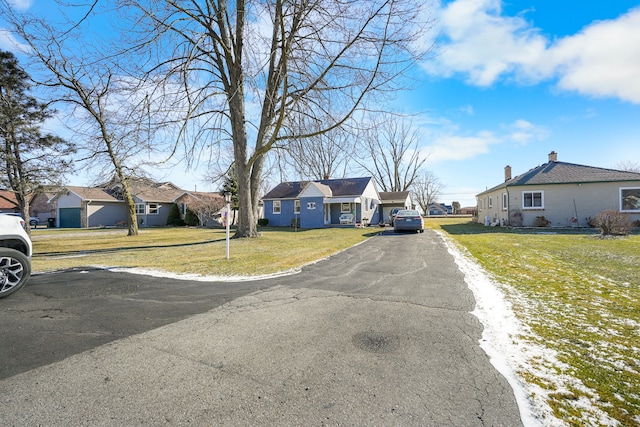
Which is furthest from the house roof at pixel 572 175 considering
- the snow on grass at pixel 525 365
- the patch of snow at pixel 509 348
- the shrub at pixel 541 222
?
the snow on grass at pixel 525 365

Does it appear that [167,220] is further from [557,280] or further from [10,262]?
[557,280]

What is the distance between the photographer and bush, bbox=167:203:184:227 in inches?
1404

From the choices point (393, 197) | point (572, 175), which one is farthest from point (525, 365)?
point (393, 197)

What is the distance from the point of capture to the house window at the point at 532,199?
1991 cm

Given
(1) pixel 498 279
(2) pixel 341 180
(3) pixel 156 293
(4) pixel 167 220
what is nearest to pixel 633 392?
(1) pixel 498 279

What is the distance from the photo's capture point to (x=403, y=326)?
382cm

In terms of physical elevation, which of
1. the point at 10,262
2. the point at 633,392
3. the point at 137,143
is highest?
the point at 137,143

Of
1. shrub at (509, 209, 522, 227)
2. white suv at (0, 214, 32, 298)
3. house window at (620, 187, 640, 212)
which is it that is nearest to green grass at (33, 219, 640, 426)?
white suv at (0, 214, 32, 298)

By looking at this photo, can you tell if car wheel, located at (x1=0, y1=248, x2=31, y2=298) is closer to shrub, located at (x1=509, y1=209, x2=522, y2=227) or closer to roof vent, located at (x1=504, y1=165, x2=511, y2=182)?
shrub, located at (x1=509, y1=209, x2=522, y2=227)

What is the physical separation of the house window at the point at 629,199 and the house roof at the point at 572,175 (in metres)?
0.68

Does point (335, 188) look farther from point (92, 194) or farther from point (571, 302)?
point (92, 194)

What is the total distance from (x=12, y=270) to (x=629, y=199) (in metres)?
27.7

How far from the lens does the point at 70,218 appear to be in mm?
35906

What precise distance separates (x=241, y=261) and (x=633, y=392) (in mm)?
8139
